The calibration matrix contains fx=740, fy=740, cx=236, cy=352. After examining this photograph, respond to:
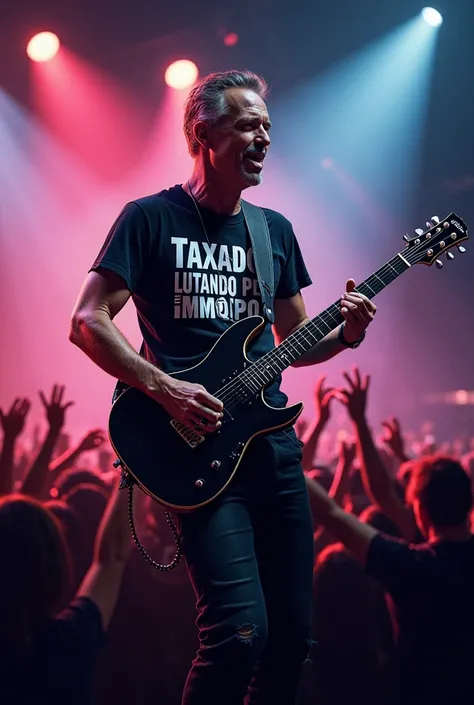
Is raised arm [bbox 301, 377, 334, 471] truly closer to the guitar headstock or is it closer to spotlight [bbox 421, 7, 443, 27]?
the guitar headstock

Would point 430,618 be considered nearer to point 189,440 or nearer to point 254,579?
point 254,579

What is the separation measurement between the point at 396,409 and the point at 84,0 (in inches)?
535

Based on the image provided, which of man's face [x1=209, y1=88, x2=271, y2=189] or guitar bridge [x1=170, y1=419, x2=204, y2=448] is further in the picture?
man's face [x1=209, y1=88, x2=271, y2=189]

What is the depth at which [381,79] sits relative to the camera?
36.1ft

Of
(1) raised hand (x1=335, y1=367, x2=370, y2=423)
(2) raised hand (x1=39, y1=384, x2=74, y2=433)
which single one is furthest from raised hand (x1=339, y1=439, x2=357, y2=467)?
(2) raised hand (x1=39, y1=384, x2=74, y2=433)

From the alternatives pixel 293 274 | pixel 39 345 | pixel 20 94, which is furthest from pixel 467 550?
pixel 39 345

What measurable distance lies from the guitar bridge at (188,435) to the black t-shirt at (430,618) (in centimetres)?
140

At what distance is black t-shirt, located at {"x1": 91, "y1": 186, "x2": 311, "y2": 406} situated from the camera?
8.15ft

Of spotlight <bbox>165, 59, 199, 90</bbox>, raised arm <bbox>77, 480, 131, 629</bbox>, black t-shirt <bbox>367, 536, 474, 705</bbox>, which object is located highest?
spotlight <bbox>165, 59, 199, 90</bbox>

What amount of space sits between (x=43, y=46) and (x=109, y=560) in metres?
8.85

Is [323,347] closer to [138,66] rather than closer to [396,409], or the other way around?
[138,66]

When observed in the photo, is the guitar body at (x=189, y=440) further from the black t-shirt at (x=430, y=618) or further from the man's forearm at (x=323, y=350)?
the black t-shirt at (x=430, y=618)

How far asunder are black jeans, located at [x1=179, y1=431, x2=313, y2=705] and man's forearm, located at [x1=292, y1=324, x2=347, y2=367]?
36cm

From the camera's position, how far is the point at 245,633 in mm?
2123
